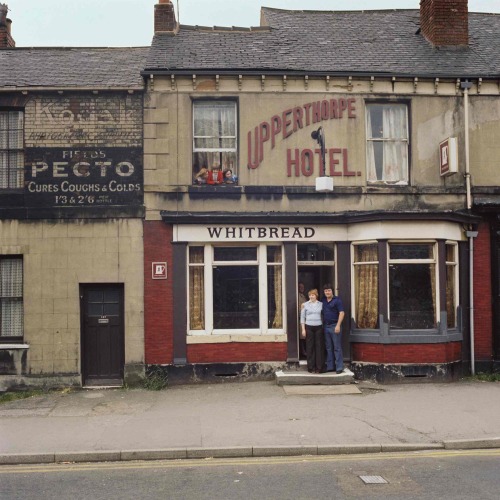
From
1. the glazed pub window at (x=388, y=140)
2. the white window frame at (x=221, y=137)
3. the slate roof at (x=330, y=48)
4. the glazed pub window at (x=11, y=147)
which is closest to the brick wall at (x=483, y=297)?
the glazed pub window at (x=388, y=140)

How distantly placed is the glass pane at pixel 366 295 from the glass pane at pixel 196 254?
Answer: 3.57 metres

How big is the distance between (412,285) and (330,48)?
6.50m

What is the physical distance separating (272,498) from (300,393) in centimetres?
600

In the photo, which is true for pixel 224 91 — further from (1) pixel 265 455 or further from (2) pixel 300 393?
(1) pixel 265 455

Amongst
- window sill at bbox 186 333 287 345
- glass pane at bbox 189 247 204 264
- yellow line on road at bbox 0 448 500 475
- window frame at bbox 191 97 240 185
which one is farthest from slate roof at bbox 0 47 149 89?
yellow line on road at bbox 0 448 500 475

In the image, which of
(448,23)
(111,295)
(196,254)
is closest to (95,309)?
(111,295)

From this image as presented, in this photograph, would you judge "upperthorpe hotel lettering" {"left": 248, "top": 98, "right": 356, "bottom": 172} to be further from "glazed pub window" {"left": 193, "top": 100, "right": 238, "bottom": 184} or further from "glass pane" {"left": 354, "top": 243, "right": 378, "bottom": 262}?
"glass pane" {"left": 354, "top": 243, "right": 378, "bottom": 262}

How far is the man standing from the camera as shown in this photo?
1408 cm

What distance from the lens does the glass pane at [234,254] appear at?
48.4ft

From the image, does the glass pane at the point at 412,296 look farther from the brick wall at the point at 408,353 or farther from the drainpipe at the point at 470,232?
the drainpipe at the point at 470,232

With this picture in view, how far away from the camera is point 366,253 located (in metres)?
14.6

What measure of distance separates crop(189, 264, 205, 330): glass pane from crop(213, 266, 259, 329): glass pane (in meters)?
0.30

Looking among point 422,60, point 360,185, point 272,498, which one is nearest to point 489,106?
point 422,60

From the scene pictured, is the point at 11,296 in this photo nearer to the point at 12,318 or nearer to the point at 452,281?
the point at 12,318
